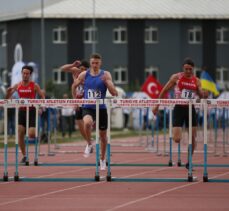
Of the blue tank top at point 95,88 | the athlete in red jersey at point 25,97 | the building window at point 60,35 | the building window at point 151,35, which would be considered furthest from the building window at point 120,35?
the blue tank top at point 95,88

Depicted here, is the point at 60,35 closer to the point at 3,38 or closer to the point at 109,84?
the point at 3,38

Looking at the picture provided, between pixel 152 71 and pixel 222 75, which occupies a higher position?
pixel 152 71

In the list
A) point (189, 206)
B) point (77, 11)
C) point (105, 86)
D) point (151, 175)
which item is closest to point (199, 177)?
point (151, 175)

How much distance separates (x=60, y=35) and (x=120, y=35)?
3.94m

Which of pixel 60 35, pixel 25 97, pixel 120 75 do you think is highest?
pixel 60 35

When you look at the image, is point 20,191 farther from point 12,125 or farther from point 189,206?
point 12,125

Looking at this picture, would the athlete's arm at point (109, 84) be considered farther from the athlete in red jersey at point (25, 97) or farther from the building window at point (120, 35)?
the building window at point (120, 35)

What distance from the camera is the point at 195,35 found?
7838 cm

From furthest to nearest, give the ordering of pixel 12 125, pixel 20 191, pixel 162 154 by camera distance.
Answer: pixel 12 125 < pixel 162 154 < pixel 20 191

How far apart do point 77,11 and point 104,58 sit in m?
3.59

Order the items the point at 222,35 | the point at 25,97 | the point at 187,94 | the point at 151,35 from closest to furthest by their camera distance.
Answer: the point at 187,94 < the point at 25,97 < the point at 151,35 < the point at 222,35

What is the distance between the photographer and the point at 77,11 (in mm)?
75875

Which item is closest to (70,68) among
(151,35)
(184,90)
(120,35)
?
(184,90)

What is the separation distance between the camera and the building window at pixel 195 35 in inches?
3069
